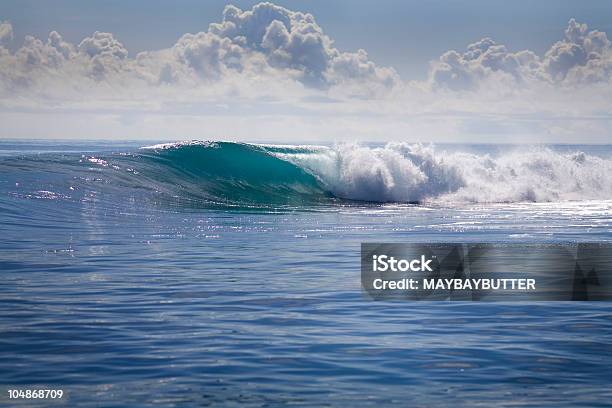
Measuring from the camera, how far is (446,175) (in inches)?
1501

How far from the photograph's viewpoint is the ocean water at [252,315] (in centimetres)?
750

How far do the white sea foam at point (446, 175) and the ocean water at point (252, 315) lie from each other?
886cm

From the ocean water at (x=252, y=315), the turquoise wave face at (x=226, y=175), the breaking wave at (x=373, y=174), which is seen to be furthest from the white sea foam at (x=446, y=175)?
the ocean water at (x=252, y=315)

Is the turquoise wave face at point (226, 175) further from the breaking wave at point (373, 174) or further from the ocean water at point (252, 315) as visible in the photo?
the ocean water at point (252, 315)

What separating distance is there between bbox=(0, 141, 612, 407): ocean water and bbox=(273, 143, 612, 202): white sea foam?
29.1 feet

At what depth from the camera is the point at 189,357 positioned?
27.4 ft

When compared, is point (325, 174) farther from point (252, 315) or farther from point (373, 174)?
point (252, 315)

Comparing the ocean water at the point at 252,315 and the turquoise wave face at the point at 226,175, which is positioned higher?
the turquoise wave face at the point at 226,175

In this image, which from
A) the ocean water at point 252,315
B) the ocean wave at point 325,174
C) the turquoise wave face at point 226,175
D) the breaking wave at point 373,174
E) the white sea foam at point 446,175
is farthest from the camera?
the white sea foam at point 446,175

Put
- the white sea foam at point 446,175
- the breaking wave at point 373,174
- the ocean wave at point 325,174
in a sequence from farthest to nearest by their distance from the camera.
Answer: the white sea foam at point 446,175 → the breaking wave at point 373,174 → the ocean wave at point 325,174

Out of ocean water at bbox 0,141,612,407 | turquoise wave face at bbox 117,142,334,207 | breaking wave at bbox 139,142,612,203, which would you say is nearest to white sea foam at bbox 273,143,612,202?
breaking wave at bbox 139,142,612,203

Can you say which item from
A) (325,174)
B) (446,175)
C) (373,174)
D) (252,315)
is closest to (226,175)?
(325,174)

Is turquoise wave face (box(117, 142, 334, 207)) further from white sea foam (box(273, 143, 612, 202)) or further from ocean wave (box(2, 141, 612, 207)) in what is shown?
white sea foam (box(273, 143, 612, 202))

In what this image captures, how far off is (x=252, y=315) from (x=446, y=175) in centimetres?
2879
